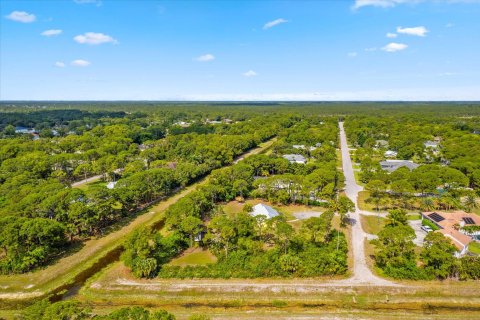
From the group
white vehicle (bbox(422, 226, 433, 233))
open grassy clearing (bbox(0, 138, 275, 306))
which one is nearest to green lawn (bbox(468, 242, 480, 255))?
white vehicle (bbox(422, 226, 433, 233))

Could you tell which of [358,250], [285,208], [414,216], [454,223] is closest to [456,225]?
[454,223]

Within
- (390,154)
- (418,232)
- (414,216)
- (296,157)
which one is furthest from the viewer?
(390,154)

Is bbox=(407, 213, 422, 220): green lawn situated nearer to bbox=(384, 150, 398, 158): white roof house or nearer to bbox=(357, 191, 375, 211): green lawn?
bbox=(357, 191, 375, 211): green lawn

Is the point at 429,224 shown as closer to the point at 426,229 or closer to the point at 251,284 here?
the point at 426,229

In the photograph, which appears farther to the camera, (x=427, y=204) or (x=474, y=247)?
(x=427, y=204)

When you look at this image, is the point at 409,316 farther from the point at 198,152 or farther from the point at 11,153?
the point at 11,153

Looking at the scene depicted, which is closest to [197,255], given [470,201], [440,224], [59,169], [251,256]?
[251,256]
